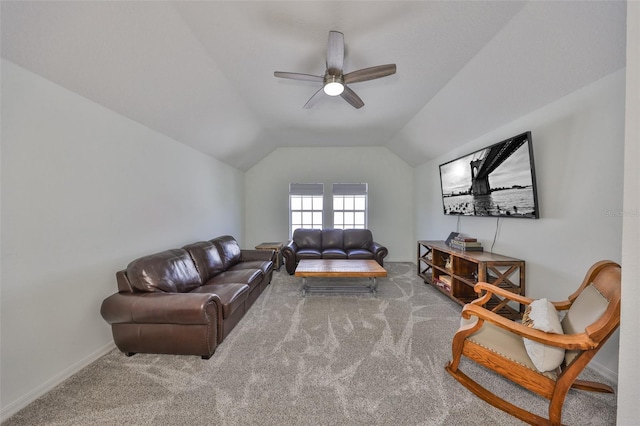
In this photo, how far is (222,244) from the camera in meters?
3.85

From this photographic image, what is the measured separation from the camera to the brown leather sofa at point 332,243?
4.79 meters

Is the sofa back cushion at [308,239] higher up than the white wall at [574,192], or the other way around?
the white wall at [574,192]

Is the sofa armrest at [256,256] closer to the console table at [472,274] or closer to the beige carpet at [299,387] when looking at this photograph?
the beige carpet at [299,387]

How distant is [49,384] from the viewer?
5.59ft

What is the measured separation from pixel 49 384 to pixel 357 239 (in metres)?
4.76

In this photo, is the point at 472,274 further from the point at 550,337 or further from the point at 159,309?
the point at 159,309

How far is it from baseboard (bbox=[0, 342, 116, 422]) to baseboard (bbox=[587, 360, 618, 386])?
434 cm

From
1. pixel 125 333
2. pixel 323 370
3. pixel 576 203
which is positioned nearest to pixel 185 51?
pixel 125 333

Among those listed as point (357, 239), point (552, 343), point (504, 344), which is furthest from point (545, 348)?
point (357, 239)

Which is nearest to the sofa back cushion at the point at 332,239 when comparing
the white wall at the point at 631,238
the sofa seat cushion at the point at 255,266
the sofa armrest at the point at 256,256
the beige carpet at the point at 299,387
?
the sofa armrest at the point at 256,256

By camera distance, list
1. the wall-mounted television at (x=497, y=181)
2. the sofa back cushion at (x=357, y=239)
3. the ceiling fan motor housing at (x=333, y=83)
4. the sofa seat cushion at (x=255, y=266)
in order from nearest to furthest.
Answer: the ceiling fan motor housing at (x=333, y=83)
the wall-mounted television at (x=497, y=181)
the sofa seat cushion at (x=255, y=266)
the sofa back cushion at (x=357, y=239)

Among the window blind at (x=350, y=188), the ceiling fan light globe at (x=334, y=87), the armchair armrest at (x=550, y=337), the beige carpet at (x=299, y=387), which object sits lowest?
the beige carpet at (x=299, y=387)

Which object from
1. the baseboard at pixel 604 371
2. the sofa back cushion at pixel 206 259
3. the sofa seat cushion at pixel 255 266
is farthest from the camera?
the sofa seat cushion at pixel 255 266

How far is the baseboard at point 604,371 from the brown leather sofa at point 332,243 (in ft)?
10.2
